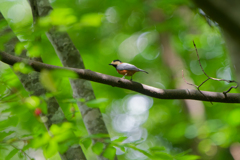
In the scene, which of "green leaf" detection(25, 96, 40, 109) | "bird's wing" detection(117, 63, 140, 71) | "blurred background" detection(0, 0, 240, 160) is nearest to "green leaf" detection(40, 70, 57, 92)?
"green leaf" detection(25, 96, 40, 109)

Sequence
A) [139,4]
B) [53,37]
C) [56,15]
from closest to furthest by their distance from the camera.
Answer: [56,15] < [53,37] < [139,4]

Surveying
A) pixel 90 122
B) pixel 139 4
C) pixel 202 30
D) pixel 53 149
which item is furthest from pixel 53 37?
pixel 202 30

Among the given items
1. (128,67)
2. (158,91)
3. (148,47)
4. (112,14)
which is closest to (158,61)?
(148,47)

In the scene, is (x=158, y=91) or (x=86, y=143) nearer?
(x=86, y=143)

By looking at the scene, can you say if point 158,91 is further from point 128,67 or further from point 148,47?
point 148,47

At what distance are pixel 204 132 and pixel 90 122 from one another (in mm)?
1788

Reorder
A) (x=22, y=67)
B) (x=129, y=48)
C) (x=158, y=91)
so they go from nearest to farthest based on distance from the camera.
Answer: (x=22, y=67) < (x=158, y=91) < (x=129, y=48)

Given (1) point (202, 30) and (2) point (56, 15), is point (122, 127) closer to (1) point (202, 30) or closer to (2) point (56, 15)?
(1) point (202, 30)

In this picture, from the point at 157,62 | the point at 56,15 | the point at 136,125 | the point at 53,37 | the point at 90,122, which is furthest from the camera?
the point at 136,125

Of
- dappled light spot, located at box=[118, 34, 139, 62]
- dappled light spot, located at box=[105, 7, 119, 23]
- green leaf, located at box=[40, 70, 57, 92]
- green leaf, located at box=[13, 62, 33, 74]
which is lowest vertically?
dappled light spot, located at box=[118, 34, 139, 62]

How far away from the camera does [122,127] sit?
419 inches

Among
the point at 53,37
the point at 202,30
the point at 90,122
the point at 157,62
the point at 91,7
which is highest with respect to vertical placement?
the point at 53,37

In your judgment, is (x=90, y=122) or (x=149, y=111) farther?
(x=149, y=111)

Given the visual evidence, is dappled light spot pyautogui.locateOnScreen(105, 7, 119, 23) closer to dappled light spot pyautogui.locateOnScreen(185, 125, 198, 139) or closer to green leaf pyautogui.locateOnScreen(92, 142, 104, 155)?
dappled light spot pyautogui.locateOnScreen(185, 125, 198, 139)
